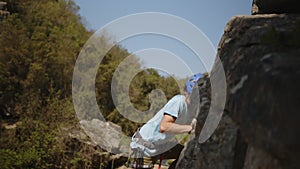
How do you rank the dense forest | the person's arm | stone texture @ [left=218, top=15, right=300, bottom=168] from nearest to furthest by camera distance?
stone texture @ [left=218, top=15, right=300, bottom=168] → the person's arm → the dense forest

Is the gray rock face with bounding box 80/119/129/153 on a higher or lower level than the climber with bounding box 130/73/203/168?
lower

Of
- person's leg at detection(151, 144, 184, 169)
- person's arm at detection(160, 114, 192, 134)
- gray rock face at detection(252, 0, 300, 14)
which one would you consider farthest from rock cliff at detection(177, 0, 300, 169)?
person's leg at detection(151, 144, 184, 169)

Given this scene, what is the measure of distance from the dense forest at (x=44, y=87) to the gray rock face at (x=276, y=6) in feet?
36.4

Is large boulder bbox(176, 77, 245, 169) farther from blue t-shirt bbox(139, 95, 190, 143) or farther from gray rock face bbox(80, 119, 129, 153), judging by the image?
gray rock face bbox(80, 119, 129, 153)

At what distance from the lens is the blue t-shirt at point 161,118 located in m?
3.49

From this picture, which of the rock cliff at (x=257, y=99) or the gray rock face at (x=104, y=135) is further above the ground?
the rock cliff at (x=257, y=99)

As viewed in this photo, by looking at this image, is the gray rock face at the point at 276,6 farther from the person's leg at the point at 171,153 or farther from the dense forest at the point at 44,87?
the dense forest at the point at 44,87

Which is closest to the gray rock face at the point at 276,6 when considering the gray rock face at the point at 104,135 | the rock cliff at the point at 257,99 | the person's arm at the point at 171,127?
the rock cliff at the point at 257,99

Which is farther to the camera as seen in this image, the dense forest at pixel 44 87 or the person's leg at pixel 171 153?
the dense forest at pixel 44 87

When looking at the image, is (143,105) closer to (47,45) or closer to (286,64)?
(47,45)

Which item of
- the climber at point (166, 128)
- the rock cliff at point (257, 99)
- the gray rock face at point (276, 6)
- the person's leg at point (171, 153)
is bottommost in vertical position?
the person's leg at point (171, 153)

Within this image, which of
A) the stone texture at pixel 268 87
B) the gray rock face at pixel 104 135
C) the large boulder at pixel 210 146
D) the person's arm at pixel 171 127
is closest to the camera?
the stone texture at pixel 268 87

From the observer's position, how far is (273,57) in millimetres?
2047

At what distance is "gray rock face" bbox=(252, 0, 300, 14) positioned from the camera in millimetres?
3134
